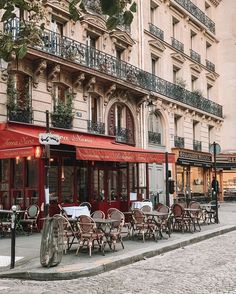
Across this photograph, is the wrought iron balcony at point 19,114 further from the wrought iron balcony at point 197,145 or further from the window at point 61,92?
the wrought iron balcony at point 197,145

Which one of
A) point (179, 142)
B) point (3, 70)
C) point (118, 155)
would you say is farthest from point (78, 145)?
point (179, 142)

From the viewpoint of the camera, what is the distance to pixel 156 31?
27.3 meters

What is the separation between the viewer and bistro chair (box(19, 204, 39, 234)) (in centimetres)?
1495

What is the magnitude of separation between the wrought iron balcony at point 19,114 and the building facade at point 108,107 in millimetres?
34

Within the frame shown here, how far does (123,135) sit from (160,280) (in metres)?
15.0

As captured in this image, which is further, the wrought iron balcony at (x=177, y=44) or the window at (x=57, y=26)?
the wrought iron balcony at (x=177, y=44)

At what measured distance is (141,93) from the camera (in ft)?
78.6

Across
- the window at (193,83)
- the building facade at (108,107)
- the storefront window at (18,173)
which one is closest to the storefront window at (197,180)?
the building facade at (108,107)

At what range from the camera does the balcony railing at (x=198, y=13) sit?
102 ft

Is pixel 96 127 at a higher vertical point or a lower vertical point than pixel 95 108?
lower

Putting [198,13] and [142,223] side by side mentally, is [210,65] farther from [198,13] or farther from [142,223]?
[142,223]

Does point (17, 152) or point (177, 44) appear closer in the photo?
point (17, 152)

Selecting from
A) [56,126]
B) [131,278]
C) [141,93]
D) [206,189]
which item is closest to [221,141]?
[206,189]

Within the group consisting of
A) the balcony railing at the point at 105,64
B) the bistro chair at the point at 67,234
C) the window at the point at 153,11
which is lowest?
the bistro chair at the point at 67,234
